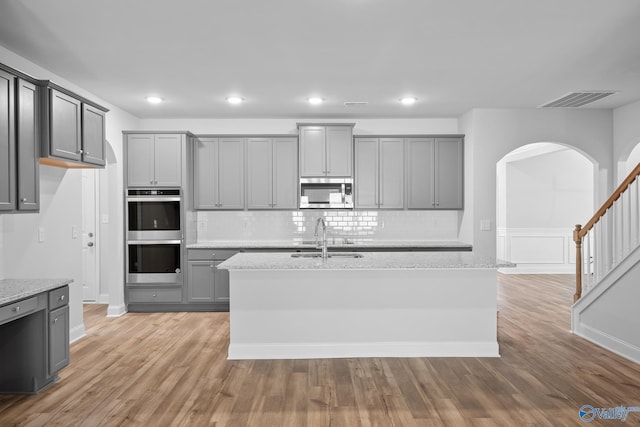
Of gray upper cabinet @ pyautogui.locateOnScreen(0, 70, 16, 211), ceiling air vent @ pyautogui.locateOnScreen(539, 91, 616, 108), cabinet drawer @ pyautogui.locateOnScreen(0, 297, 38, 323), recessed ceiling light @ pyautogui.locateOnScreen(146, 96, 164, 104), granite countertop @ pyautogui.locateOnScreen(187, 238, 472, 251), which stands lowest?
cabinet drawer @ pyautogui.locateOnScreen(0, 297, 38, 323)

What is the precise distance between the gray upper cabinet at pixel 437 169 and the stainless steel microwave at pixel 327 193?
0.93 metres

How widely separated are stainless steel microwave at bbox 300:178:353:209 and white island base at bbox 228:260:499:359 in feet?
7.21

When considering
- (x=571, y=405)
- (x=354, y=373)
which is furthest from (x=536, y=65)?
(x=354, y=373)

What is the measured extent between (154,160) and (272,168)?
1.59m

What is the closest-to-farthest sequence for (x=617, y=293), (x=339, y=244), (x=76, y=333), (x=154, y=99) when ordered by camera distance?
(x=617, y=293) < (x=76, y=333) < (x=154, y=99) < (x=339, y=244)

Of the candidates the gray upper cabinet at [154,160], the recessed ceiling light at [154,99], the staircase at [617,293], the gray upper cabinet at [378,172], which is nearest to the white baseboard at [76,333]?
the gray upper cabinet at [154,160]

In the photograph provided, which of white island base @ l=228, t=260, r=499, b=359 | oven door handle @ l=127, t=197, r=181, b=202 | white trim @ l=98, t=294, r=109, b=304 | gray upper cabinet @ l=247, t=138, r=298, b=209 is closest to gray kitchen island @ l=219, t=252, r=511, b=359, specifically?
white island base @ l=228, t=260, r=499, b=359

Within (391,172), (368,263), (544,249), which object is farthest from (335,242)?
(544,249)

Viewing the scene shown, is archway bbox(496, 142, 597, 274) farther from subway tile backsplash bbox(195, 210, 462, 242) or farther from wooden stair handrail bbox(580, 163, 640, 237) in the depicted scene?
wooden stair handrail bbox(580, 163, 640, 237)

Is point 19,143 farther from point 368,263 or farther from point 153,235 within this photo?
point 368,263

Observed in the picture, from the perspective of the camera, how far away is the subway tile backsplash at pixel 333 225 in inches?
249

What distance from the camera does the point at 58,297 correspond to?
3244mm

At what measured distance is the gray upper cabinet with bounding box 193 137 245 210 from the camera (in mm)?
5938

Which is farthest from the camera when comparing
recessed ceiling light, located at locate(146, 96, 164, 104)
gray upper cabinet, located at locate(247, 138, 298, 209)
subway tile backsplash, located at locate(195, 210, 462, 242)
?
subway tile backsplash, located at locate(195, 210, 462, 242)
